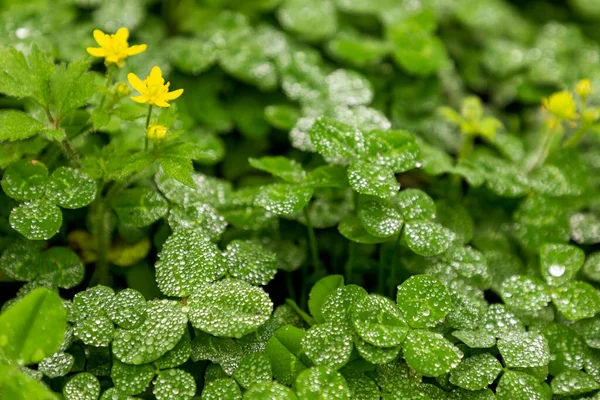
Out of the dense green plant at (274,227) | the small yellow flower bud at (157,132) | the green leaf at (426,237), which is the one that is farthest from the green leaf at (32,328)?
the green leaf at (426,237)

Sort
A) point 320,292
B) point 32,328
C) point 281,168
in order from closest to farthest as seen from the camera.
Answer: point 32,328 → point 320,292 → point 281,168

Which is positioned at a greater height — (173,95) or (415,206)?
(173,95)

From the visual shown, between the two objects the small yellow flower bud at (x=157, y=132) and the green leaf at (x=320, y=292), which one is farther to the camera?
the green leaf at (x=320, y=292)

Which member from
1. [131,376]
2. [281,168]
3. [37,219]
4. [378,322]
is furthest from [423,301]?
[37,219]

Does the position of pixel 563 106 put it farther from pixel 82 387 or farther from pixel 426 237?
pixel 82 387

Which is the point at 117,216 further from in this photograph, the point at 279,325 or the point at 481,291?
the point at 481,291

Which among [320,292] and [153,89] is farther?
[320,292]

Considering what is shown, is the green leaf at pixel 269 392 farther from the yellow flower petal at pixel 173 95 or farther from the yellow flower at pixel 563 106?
the yellow flower at pixel 563 106
